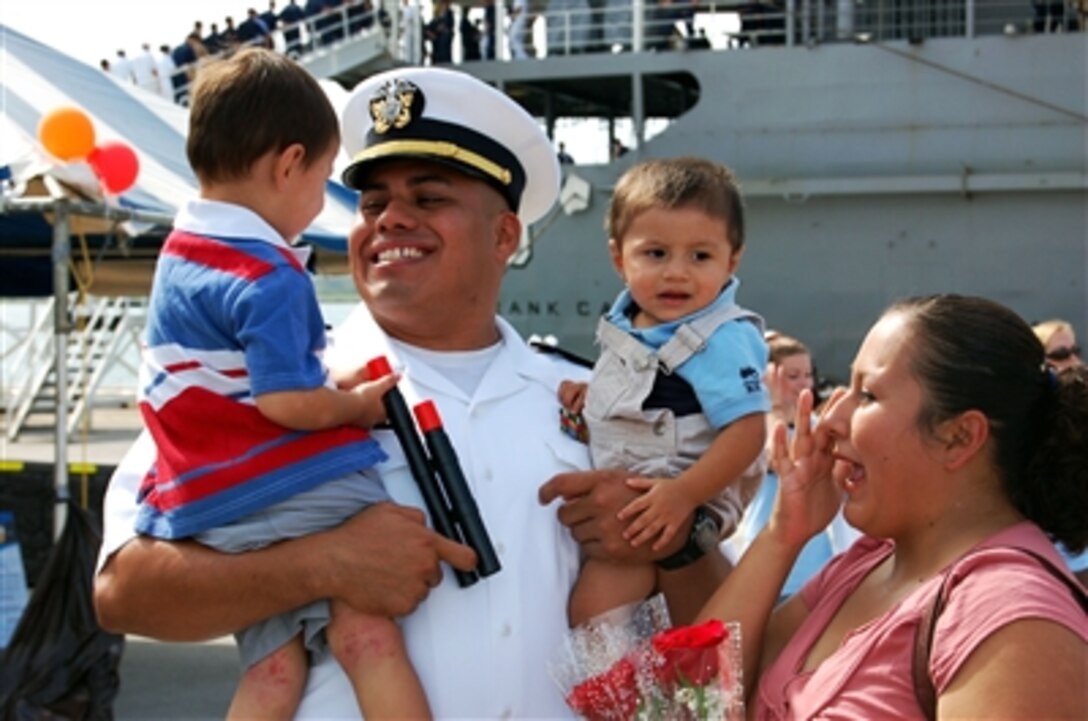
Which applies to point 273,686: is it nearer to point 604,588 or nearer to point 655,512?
point 604,588

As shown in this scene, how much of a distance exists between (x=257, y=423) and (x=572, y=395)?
0.64 meters

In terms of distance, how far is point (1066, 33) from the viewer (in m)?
19.3

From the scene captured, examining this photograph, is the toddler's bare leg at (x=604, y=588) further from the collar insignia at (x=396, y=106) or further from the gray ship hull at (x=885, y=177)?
the gray ship hull at (x=885, y=177)

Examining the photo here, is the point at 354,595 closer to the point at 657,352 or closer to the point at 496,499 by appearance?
the point at 496,499

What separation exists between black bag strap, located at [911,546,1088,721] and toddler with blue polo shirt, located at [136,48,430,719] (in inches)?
31.8

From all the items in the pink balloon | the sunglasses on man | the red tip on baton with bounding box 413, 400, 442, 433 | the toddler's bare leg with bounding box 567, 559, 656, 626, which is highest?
the red tip on baton with bounding box 413, 400, 442, 433

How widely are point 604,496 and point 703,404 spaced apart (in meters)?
0.29

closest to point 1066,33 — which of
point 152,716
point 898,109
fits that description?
point 898,109

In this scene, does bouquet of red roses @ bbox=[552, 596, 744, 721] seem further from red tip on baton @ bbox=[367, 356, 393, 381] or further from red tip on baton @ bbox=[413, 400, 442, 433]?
red tip on baton @ bbox=[367, 356, 393, 381]

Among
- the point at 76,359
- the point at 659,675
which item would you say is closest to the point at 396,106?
the point at 659,675

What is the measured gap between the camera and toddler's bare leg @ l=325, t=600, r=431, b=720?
2318 mm

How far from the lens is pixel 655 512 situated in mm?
2486

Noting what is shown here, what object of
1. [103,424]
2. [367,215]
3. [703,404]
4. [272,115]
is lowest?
[103,424]

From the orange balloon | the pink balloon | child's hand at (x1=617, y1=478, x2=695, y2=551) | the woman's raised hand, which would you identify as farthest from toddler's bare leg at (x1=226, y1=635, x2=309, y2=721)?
the pink balloon
